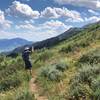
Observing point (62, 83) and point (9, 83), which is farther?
point (9, 83)

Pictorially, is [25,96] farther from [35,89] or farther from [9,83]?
[9,83]

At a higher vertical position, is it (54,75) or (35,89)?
(54,75)

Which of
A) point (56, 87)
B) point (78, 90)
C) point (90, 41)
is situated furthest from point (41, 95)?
point (90, 41)

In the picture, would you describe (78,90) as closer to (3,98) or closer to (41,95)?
(41,95)

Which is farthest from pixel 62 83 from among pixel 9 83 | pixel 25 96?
pixel 9 83

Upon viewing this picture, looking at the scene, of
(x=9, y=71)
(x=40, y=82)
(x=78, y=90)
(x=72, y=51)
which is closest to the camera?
(x=78, y=90)

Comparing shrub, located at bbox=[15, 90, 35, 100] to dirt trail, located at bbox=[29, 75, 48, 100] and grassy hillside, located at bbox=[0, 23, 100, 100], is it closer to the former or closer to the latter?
Result: grassy hillside, located at bbox=[0, 23, 100, 100]

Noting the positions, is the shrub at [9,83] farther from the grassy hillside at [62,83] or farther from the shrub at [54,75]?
the shrub at [54,75]

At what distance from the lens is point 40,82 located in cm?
1762

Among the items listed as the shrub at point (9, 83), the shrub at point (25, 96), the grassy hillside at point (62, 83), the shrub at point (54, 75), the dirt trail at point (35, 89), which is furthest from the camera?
the shrub at point (9, 83)

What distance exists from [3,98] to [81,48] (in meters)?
17.0

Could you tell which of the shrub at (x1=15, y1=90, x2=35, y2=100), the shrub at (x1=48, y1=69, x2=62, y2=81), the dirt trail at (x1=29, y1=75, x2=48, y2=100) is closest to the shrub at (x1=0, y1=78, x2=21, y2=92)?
the dirt trail at (x1=29, y1=75, x2=48, y2=100)

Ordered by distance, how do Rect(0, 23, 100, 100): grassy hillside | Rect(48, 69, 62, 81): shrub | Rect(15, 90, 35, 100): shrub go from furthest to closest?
1. Rect(48, 69, 62, 81): shrub
2. Rect(15, 90, 35, 100): shrub
3. Rect(0, 23, 100, 100): grassy hillside

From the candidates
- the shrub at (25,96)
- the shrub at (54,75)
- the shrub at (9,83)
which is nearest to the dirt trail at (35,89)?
the shrub at (25,96)
